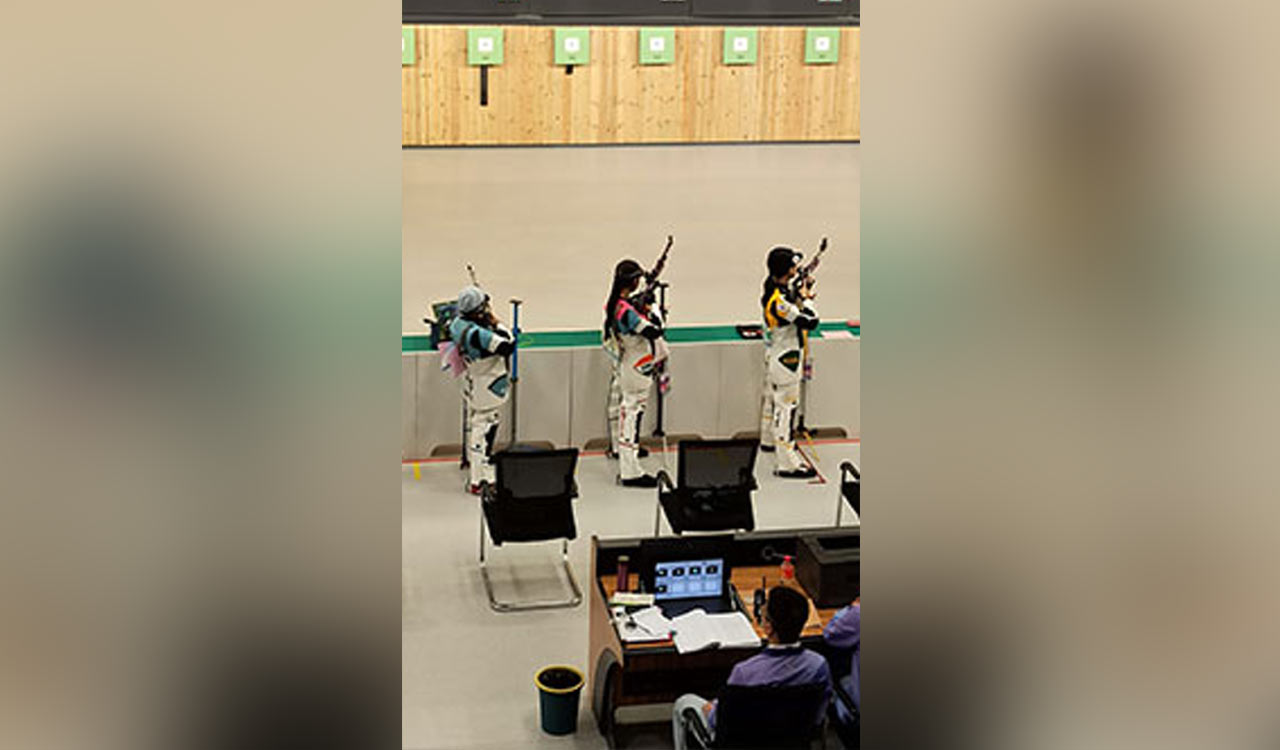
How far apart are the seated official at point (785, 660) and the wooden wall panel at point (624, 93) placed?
Answer: 11.2m

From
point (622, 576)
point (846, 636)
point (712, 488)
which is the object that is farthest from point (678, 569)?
point (712, 488)

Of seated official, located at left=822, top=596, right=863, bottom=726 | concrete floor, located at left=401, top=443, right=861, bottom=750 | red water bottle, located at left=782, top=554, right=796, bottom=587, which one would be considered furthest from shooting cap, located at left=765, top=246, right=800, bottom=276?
seated official, located at left=822, top=596, right=863, bottom=726

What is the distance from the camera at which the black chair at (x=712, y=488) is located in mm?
8672

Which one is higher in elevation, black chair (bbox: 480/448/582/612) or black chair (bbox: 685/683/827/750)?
black chair (bbox: 480/448/582/612)

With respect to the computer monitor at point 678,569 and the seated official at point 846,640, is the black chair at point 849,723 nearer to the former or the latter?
the seated official at point 846,640

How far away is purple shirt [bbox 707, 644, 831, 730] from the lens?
590cm

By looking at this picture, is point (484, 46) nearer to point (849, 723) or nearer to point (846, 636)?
point (846, 636)

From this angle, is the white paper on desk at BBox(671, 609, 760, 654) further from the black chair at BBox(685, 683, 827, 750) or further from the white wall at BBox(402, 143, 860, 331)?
the white wall at BBox(402, 143, 860, 331)

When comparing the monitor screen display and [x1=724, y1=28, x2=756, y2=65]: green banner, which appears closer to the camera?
the monitor screen display

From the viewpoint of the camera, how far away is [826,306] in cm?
1306
